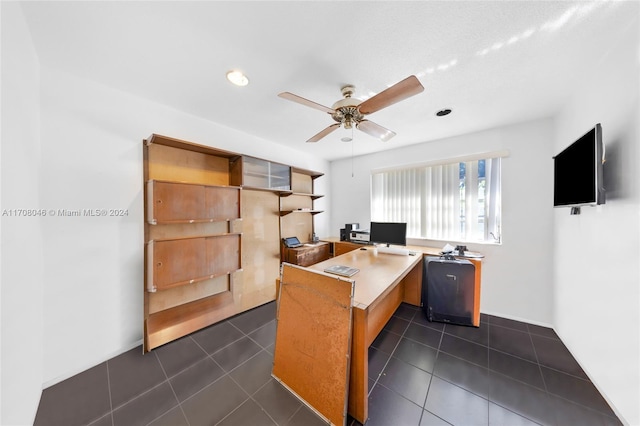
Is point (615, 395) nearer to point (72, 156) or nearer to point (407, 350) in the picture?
point (407, 350)

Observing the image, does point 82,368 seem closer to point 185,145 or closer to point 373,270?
point 185,145

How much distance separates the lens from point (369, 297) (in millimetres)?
1428

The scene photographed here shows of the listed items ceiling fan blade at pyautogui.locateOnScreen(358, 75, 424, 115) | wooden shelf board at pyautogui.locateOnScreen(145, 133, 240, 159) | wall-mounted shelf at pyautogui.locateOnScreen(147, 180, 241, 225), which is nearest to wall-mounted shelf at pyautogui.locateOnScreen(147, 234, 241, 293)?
wall-mounted shelf at pyautogui.locateOnScreen(147, 180, 241, 225)

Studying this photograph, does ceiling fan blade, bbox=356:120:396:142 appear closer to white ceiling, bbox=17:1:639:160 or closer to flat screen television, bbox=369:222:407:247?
white ceiling, bbox=17:1:639:160

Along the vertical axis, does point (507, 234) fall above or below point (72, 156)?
below

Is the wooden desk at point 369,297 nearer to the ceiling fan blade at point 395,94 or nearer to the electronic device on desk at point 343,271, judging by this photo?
the electronic device on desk at point 343,271

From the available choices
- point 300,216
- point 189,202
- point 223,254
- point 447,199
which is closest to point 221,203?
point 189,202

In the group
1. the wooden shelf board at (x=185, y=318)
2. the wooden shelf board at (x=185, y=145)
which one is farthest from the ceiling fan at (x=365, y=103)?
the wooden shelf board at (x=185, y=318)

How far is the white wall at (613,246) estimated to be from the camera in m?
1.28

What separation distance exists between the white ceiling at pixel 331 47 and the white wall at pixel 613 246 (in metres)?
0.23

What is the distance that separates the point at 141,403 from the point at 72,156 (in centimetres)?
214

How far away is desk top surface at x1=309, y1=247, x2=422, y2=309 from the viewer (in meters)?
1.48

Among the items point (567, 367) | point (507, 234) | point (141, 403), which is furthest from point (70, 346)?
point (507, 234)

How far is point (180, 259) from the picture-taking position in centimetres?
215
